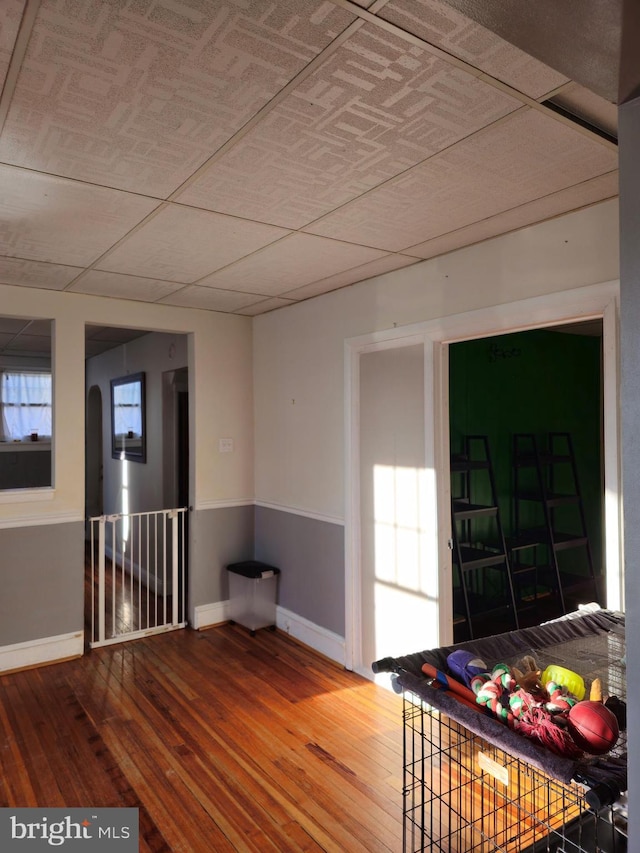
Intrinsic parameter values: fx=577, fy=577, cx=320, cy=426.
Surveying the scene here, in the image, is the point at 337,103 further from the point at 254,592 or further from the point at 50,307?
the point at 254,592

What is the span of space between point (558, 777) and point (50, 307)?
3834mm

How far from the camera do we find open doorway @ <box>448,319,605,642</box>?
14.9ft

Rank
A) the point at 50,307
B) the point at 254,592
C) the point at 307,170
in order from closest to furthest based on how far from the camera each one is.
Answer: the point at 307,170 → the point at 50,307 → the point at 254,592

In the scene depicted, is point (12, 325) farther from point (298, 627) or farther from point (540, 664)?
point (540, 664)

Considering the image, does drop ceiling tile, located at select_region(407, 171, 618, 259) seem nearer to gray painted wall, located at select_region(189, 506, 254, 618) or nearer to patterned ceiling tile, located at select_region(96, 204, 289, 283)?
patterned ceiling tile, located at select_region(96, 204, 289, 283)

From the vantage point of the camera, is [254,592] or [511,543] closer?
[254,592]

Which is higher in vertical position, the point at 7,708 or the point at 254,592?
the point at 254,592

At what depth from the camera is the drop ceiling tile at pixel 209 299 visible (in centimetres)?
386

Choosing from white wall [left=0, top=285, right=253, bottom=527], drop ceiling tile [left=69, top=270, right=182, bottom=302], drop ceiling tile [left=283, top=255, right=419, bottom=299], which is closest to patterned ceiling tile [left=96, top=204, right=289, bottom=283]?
drop ceiling tile [left=69, top=270, right=182, bottom=302]

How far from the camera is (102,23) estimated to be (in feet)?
4.15

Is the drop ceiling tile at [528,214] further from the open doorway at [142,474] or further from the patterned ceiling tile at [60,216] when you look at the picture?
the open doorway at [142,474]

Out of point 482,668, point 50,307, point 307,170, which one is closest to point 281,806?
point 482,668

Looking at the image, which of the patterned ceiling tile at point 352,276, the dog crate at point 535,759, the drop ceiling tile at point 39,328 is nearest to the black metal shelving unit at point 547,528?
the patterned ceiling tile at point 352,276

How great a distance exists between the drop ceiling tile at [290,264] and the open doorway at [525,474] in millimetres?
1645
